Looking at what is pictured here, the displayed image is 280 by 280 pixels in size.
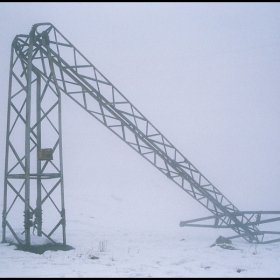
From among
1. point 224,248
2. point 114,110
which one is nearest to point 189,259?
point 224,248

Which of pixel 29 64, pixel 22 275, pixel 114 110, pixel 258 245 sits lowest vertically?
pixel 258 245

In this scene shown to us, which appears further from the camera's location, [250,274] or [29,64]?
[29,64]

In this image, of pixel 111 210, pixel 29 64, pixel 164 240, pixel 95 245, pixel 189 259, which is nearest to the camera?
pixel 189 259

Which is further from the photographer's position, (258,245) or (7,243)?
(258,245)

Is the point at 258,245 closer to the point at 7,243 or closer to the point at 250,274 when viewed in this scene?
the point at 250,274

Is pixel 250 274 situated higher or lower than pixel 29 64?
lower

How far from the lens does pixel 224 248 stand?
10.7 m

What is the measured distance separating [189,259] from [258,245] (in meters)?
5.05

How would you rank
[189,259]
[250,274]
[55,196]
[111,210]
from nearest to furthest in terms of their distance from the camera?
1. [250,274]
2. [189,259]
3. [111,210]
4. [55,196]

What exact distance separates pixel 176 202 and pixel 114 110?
13.8m

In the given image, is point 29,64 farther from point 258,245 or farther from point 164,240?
point 258,245

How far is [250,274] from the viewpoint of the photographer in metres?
7.21

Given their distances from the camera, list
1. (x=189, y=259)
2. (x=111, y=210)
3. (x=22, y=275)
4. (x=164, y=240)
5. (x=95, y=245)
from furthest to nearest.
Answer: (x=111, y=210), (x=164, y=240), (x=95, y=245), (x=189, y=259), (x=22, y=275)

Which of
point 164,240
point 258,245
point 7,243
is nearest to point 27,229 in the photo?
point 7,243
